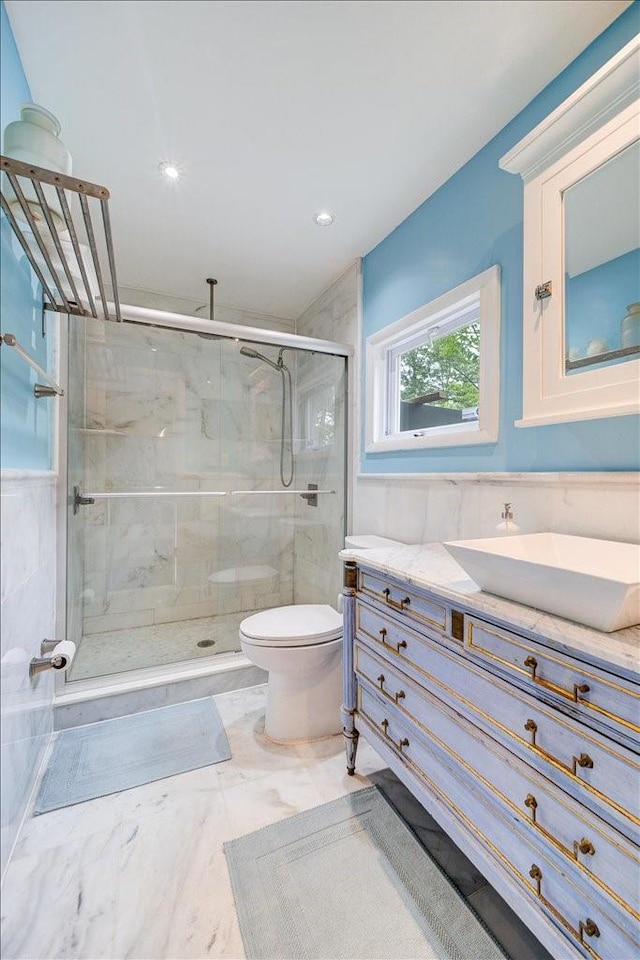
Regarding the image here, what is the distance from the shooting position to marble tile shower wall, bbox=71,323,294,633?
8.10ft

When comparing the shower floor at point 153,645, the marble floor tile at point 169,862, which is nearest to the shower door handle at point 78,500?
the shower floor at point 153,645

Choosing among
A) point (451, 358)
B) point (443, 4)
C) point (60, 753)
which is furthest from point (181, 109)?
point (60, 753)

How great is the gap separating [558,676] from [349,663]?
0.86m

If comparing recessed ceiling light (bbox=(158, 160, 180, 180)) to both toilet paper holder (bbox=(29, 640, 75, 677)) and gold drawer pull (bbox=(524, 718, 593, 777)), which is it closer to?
toilet paper holder (bbox=(29, 640, 75, 677))

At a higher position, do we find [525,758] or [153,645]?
[525,758]

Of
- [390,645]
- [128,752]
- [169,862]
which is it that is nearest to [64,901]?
[169,862]

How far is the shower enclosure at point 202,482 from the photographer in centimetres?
237

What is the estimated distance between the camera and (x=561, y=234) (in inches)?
45.7

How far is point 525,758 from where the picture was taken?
0.81m

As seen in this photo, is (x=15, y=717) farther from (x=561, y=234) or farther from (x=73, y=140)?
(x=561, y=234)

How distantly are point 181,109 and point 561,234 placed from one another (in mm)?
1321

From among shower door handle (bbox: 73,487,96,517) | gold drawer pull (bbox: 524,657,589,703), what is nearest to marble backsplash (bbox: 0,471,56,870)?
shower door handle (bbox: 73,487,96,517)

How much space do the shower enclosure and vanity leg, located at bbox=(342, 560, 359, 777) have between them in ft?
3.03

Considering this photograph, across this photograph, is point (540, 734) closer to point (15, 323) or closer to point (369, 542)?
point (369, 542)
